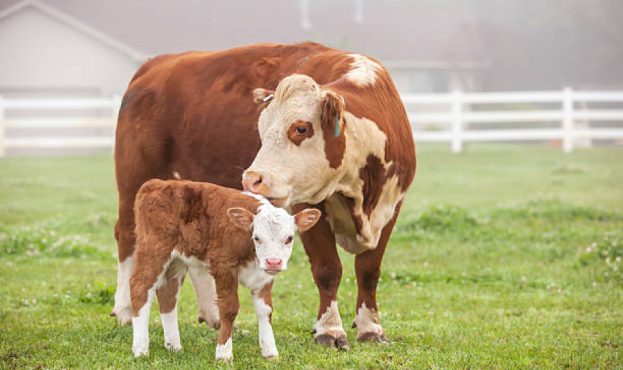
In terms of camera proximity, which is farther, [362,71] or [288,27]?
[288,27]

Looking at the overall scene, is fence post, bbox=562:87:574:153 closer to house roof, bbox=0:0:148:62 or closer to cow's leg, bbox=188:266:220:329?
house roof, bbox=0:0:148:62

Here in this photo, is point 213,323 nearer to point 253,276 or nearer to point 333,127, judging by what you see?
point 253,276

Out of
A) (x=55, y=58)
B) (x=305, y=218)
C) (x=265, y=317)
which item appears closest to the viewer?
(x=305, y=218)

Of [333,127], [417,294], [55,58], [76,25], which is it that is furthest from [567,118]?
[55,58]

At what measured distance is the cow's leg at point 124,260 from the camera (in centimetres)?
797

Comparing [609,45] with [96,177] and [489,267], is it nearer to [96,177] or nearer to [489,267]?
[96,177]

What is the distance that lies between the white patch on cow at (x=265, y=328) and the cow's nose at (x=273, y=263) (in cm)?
48

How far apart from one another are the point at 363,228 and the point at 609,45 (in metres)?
46.1

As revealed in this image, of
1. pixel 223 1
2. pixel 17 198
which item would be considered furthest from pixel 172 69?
pixel 223 1

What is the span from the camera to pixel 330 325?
7.12m

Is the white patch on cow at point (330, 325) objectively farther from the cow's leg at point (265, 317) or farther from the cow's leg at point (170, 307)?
the cow's leg at point (170, 307)

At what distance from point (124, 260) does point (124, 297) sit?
0.32 m

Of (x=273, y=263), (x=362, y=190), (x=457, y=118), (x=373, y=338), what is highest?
(x=362, y=190)

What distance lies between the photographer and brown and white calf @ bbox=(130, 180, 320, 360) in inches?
244
